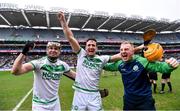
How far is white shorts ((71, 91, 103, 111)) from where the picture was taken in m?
6.58

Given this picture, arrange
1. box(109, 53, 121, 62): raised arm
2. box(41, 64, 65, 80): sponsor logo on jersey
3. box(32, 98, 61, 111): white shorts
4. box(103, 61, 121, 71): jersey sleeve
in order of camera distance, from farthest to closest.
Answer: box(109, 53, 121, 62): raised arm < box(103, 61, 121, 71): jersey sleeve < box(41, 64, 65, 80): sponsor logo on jersey < box(32, 98, 61, 111): white shorts

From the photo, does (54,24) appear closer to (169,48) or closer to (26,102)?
(169,48)

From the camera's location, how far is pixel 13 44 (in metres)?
70.0

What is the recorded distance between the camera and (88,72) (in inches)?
265

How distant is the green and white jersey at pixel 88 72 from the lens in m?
6.70

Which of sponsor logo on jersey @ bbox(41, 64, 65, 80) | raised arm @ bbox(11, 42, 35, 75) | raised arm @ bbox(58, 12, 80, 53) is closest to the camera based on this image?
raised arm @ bbox(11, 42, 35, 75)

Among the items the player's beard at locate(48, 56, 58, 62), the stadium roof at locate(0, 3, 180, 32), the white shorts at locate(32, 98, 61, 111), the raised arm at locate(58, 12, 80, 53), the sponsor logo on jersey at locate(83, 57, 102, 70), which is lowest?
the white shorts at locate(32, 98, 61, 111)

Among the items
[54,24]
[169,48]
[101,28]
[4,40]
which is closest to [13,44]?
[4,40]

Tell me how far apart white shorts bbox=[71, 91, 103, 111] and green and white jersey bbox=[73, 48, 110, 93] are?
0.35ft

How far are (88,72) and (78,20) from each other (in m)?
61.9

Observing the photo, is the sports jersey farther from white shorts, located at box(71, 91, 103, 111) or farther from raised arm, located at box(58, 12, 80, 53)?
raised arm, located at box(58, 12, 80, 53)

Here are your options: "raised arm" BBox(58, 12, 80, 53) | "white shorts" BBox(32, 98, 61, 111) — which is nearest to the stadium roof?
"raised arm" BBox(58, 12, 80, 53)

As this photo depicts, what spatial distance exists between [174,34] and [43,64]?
92140 mm

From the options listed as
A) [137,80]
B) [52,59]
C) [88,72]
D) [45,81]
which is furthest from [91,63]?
[137,80]
